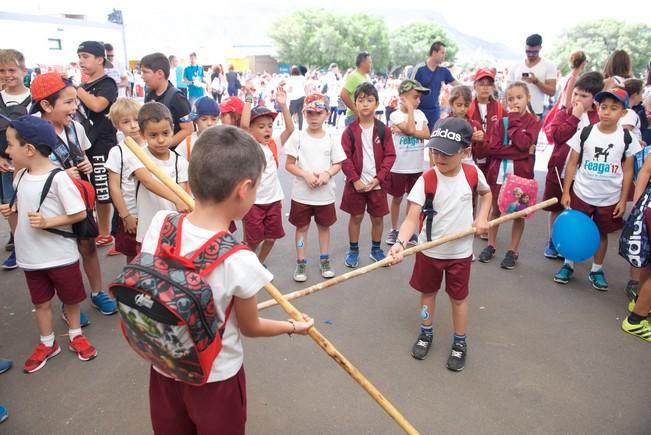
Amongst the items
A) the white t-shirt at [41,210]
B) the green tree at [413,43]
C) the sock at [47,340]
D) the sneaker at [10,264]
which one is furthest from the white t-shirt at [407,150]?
the green tree at [413,43]

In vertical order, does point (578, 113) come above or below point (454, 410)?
above

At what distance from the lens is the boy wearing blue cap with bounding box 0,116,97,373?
9.11ft

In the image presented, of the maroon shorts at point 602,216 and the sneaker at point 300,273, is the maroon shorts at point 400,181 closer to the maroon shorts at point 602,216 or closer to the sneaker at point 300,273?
the sneaker at point 300,273

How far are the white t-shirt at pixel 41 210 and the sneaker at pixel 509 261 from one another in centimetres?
378

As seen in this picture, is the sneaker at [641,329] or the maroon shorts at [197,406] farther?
the sneaker at [641,329]

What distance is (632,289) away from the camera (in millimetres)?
4020

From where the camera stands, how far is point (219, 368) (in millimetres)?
1629

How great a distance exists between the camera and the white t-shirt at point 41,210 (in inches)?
111

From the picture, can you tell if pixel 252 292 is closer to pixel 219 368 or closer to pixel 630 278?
pixel 219 368

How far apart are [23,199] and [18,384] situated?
3.79ft

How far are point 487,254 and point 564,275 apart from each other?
0.74 metres

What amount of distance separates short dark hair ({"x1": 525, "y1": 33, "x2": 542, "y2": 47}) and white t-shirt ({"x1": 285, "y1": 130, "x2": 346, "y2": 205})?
339cm

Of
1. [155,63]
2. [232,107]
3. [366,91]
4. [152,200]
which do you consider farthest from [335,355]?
[155,63]

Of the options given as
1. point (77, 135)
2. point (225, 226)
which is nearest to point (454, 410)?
point (225, 226)
